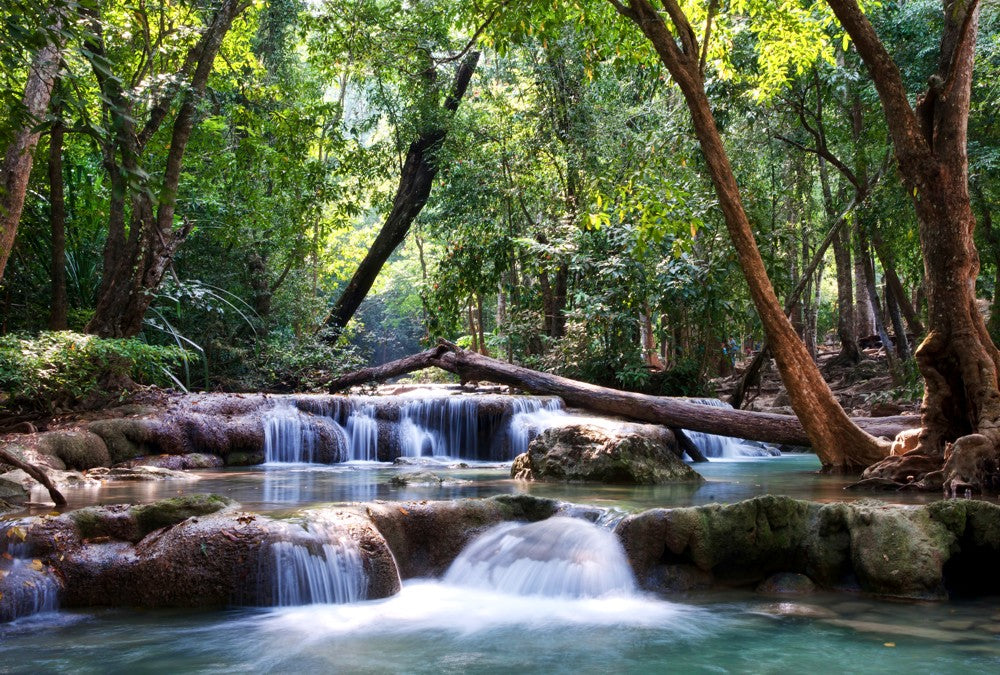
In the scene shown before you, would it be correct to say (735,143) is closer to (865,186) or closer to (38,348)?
(865,186)

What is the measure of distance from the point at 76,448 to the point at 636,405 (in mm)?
7661

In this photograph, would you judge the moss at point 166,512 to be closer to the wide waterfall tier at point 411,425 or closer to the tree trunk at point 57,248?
the wide waterfall tier at point 411,425

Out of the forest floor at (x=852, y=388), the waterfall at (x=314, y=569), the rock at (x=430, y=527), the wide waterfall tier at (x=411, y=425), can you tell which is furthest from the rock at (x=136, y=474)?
the forest floor at (x=852, y=388)

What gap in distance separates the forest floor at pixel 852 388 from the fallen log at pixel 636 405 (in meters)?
3.19

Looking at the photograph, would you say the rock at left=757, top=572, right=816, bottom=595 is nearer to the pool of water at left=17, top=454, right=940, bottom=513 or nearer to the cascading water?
the pool of water at left=17, top=454, right=940, bottom=513

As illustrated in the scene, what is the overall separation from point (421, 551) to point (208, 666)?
2.14m

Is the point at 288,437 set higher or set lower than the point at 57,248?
lower

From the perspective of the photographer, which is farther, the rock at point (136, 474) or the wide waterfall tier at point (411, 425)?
the wide waterfall tier at point (411, 425)

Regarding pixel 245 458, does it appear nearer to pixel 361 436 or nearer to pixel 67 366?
pixel 361 436

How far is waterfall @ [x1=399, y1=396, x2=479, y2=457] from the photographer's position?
44.2ft

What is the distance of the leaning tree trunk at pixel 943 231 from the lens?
7.80 metres

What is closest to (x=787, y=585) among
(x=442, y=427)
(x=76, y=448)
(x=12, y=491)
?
(x=12, y=491)

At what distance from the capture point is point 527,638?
508cm

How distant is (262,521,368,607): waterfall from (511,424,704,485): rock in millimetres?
4158
